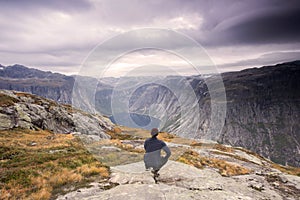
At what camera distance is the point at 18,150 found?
23.0 meters

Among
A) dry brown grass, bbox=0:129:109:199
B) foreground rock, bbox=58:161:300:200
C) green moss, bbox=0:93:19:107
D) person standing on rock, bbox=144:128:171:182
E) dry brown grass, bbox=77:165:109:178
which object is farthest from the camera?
green moss, bbox=0:93:19:107

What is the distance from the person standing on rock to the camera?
12.9 metres

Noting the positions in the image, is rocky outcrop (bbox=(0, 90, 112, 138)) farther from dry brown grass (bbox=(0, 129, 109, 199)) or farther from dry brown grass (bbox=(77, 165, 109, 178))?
dry brown grass (bbox=(77, 165, 109, 178))

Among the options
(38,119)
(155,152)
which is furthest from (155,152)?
(38,119)

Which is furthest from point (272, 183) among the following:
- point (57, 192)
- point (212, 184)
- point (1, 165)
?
point (1, 165)

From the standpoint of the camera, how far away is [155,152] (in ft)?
43.2

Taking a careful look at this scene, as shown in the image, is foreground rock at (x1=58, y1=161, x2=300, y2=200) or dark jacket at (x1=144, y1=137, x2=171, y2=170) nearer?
foreground rock at (x1=58, y1=161, x2=300, y2=200)

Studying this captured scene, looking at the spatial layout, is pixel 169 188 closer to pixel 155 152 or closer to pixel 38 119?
pixel 155 152

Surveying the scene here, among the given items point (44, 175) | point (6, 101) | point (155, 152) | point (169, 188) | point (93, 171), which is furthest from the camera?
point (6, 101)

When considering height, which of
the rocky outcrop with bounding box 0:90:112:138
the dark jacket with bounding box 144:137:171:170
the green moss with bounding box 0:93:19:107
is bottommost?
the rocky outcrop with bounding box 0:90:112:138

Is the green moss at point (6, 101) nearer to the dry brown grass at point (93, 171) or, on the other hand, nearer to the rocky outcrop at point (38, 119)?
the rocky outcrop at point (38, 119)

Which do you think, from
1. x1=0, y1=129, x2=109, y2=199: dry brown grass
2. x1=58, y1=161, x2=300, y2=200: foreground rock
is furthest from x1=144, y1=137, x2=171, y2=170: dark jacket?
x1=0, y1=129, x2=109, y2=199: dry brown grass

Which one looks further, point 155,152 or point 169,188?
point 155,152

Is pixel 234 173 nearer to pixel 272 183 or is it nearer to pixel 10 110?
pixel 272 183
